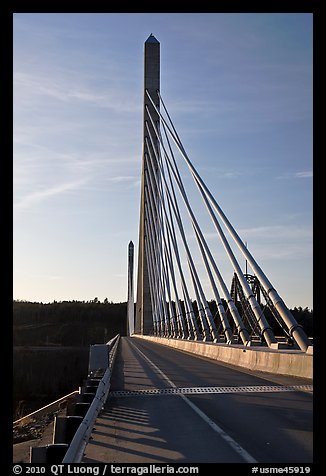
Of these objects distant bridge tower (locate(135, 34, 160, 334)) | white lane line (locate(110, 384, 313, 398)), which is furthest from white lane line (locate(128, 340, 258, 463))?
distant bridge tower (locate(135, 34, 160, 334))

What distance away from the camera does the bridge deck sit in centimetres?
798

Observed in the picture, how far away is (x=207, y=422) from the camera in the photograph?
1052 cm

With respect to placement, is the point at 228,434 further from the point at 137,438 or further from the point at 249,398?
the point at 249,398

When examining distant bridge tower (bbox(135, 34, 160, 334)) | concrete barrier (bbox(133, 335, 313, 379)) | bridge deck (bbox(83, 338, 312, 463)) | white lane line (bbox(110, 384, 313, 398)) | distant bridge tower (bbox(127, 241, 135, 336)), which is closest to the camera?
bridge deck (bbox(83, 338, 312, 463))

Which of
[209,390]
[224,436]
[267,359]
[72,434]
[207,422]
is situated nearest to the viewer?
[72,434]

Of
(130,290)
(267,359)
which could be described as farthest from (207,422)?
(130,290)

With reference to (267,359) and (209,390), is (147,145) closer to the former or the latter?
(267,359)

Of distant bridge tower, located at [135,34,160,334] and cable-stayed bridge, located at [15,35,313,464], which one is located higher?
distant bridge tower, located at [135,34,160,334]

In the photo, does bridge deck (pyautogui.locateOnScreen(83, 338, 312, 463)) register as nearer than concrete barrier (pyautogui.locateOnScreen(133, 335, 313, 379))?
Yes

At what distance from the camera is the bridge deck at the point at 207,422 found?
314 inches

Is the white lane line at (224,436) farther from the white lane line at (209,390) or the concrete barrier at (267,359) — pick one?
the concrete barrier at (267,359)

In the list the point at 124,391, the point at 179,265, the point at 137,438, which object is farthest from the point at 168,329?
the point at 137,438

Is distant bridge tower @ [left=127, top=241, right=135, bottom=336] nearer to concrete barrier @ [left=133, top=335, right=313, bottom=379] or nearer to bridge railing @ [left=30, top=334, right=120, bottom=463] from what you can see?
concrete barrier @ [left=133, top=335, right=313, bottom=379]
